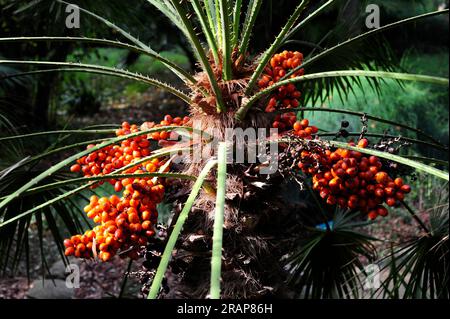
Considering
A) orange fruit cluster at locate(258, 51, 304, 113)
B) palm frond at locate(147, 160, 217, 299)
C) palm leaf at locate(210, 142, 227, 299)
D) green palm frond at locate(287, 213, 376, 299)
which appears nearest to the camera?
palm leaf at locate(210, 142, 227, 299)

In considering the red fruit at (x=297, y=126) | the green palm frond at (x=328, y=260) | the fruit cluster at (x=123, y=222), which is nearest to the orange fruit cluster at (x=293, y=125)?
the red fruit at (x=297, y=126)

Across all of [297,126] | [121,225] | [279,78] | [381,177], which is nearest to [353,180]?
[381,177]

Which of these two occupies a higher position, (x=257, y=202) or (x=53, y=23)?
(x=53, y=23)

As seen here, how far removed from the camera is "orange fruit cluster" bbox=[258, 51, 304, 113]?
1794 mm

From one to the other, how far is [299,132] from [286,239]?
0.36 meters

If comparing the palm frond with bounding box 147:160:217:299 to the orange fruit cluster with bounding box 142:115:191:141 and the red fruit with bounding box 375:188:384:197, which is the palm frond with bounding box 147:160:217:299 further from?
the red fruit with bounding box 375:188:384:197

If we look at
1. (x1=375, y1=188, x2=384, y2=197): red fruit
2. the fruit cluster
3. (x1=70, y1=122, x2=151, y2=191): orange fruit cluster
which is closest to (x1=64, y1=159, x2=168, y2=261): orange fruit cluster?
the fruit cluster

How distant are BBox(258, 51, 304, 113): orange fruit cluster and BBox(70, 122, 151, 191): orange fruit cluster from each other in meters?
0.45

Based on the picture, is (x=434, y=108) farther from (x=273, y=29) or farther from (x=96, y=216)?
(x=96, y=216)

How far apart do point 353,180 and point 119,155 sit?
0.81m

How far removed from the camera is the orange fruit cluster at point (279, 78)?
5.89 ft

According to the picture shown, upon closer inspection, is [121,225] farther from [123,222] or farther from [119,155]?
[119,155]

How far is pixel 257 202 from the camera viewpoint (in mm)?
1673
